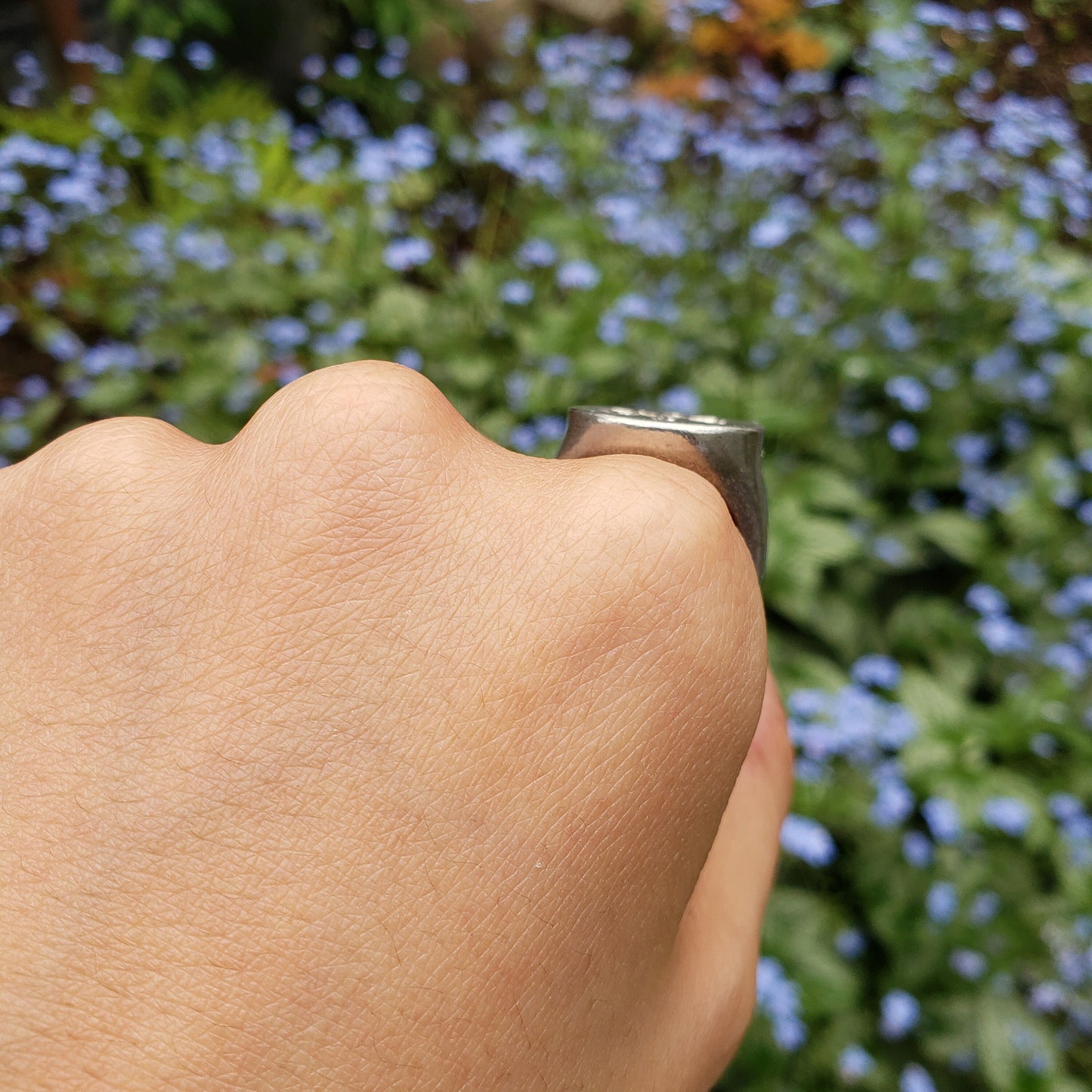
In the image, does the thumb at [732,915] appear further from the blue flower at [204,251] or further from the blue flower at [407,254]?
the blue flower at [204,251]

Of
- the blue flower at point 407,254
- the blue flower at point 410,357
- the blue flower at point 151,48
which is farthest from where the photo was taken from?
the blue flower at point 151,48

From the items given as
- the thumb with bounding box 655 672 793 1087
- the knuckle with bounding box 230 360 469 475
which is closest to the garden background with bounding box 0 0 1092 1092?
the thumb with bounding box 655 672 793 1087

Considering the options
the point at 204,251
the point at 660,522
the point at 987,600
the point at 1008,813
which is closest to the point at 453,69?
the point at 204,251

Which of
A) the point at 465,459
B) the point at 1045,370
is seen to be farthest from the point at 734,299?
the point at 465,459

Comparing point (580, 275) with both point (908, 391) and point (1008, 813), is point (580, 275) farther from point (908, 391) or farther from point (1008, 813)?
point (1008, 813)

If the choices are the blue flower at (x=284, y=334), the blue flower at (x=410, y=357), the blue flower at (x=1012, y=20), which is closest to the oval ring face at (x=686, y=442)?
the blue flower at (x=410, y=357)

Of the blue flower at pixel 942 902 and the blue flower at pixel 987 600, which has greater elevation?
the blue flower at pixel 987 600
